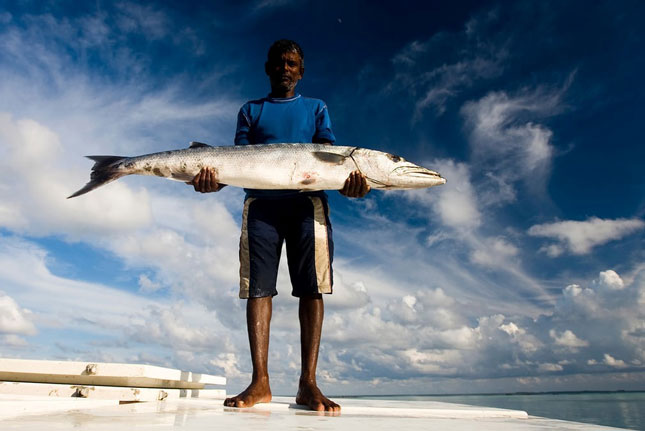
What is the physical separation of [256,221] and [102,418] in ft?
9.04

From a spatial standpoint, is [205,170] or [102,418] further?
[205,170]

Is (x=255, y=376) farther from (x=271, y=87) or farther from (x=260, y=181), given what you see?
(x=271, y=87)

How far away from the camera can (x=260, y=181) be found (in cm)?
518

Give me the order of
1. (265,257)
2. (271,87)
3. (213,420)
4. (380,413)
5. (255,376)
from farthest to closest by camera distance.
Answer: (271,87), (265,257), (255,376), (380,413), (213,420)

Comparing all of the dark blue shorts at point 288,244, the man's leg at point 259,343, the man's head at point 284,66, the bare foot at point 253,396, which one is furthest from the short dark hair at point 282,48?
the bare foot at point 253,396

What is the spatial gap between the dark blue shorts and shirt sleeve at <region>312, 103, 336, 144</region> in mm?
881

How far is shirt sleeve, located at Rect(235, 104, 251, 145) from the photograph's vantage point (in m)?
5.74

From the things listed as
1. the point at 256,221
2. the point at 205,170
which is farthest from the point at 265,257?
the point at 205,170

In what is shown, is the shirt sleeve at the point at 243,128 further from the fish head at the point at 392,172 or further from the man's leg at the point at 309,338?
the man's leg at the point at 309,338

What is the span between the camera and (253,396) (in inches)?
175

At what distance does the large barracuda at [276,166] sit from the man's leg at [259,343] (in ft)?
4.48

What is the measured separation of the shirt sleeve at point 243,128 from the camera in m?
5.74

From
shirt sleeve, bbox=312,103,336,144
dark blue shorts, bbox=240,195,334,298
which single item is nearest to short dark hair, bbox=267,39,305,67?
shirt sleeve, bbox=312,103,336,144

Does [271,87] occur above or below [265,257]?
above
